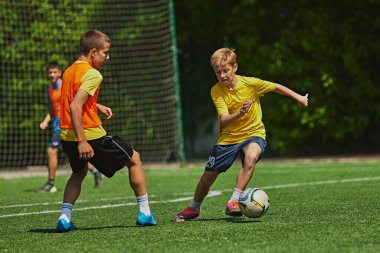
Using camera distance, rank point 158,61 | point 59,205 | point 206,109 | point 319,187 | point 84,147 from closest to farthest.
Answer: point 84,147
point 59,205
point 319,187
point 158,61
point 206,109

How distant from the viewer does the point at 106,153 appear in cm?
639

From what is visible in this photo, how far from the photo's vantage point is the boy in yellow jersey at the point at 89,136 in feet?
20.6

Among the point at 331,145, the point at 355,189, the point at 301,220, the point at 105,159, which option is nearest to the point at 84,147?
the point at 105,159

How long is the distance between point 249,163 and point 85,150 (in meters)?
1.36

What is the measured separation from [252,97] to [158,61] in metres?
9.46

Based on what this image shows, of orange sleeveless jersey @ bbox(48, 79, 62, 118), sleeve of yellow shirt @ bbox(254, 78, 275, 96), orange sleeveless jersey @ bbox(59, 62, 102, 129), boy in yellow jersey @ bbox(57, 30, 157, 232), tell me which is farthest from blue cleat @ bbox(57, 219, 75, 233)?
orange sleeveless jersey @ bbox(48, 79, 62, 118)

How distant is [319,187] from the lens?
9.93 metres

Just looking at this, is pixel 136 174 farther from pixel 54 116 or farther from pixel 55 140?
pixel 54 116

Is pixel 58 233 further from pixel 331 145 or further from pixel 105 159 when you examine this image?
pixel 331 145

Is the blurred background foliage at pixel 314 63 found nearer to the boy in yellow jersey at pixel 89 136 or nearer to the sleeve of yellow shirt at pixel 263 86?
the sleeve of yellow shirt at pixel 263 86

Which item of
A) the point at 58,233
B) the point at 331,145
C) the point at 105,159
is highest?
the point at 105,159

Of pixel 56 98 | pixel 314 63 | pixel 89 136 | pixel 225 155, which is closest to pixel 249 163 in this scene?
pixel 225 155

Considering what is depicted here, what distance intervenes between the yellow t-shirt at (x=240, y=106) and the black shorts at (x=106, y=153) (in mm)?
913

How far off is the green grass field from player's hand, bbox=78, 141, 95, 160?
1.72 ft
